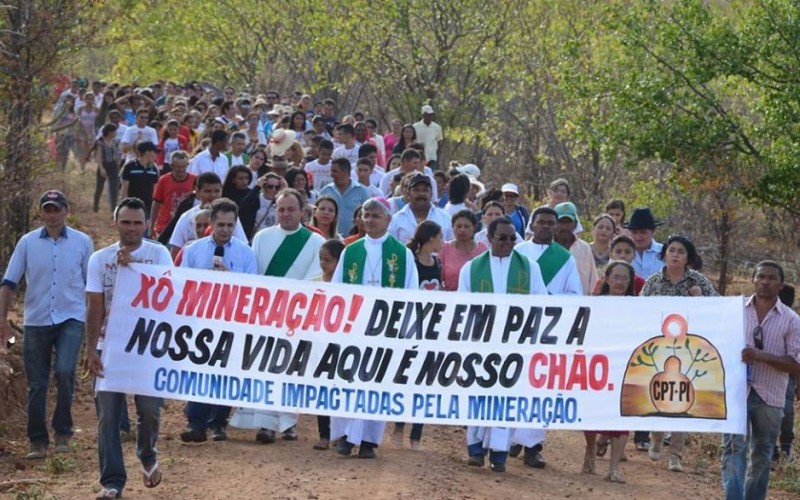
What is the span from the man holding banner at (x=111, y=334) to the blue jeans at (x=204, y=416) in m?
1.54

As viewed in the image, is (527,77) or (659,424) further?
(527,77)

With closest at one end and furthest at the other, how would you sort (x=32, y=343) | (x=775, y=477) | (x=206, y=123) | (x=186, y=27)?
1. (x=32, y=343)
2. (x=775, y=477)
3. (x=206, y=123)
4. (x=186, y=27)

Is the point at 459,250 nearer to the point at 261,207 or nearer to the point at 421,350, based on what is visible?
the point at 421,350

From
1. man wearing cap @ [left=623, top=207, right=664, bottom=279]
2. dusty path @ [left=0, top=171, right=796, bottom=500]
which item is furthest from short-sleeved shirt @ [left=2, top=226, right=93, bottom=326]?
man wearing cap @ [left=623, top=207, right=664, bottom=279]

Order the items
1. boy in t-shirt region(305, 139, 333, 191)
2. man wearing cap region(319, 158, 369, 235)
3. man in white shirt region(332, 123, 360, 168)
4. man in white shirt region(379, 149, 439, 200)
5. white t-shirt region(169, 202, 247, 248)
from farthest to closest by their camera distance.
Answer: man in white shirt region(332, 123, 360, 168) → boy in t-shirt region(305, 139, 333, 191) → man in white shirt region(379, 149, 439, 200) → man wearing cap region(319, 158, 369, 235) → white t-shirt region(169, 202, 247, 248)

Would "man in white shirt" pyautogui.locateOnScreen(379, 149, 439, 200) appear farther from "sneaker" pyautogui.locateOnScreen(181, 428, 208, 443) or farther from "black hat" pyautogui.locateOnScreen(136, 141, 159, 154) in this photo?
"sneaker" pyautogui.locateOnScreen(181, 428, 208, 443)

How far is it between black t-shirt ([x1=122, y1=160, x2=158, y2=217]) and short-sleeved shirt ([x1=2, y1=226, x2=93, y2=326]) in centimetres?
787

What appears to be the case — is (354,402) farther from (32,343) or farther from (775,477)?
(775,477)

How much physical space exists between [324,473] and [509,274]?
Result: 203 centimetres

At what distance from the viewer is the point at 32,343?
11352 mm

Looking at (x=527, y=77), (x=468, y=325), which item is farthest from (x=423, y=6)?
(x=468, y=325)

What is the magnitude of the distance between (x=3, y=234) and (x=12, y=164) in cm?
130

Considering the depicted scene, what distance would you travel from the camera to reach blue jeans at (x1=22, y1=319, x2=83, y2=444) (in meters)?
11.4

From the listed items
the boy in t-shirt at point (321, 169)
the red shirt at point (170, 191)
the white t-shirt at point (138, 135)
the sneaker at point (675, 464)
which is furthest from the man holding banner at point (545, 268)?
the white t-shirt at point (138, 135)
